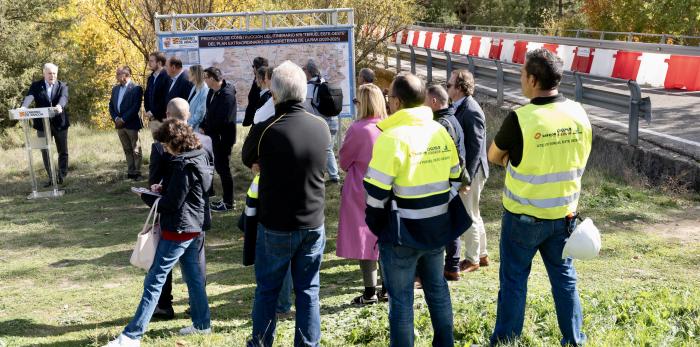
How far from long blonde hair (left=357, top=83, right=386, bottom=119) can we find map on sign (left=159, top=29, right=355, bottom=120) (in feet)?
20.8

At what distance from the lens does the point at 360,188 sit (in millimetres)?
6379

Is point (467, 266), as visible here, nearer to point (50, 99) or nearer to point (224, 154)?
point (224, 154)

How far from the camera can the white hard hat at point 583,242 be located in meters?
4.54

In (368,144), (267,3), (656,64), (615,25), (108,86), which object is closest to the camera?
(368,144)

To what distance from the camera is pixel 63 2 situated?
30.4 metres

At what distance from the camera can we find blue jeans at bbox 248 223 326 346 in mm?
5008

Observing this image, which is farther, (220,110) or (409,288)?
(220,110)

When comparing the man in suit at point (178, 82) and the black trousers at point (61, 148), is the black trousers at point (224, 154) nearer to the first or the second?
the man in suit at point (178, 82)

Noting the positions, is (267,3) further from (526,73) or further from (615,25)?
(615,25)

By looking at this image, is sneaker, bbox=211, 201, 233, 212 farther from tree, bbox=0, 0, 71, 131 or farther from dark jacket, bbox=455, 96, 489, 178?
tree, bbox=0, 0, 71, 131

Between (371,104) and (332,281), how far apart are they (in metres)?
2.11

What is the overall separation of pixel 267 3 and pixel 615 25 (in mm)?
20786

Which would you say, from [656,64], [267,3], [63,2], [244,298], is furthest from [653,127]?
[63,2]

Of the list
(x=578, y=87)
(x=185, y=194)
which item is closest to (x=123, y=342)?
(x=185, y=194)
